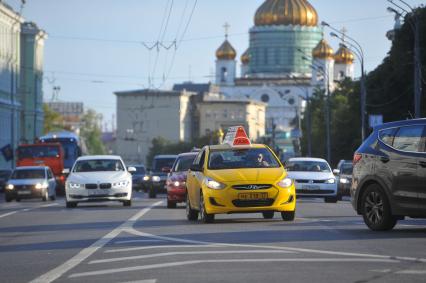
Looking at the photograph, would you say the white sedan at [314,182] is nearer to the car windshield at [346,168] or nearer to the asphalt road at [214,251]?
the asphalt road at [214,251]

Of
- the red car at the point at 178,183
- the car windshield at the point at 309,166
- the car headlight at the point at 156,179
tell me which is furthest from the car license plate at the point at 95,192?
the car headlight at the point at 156,179

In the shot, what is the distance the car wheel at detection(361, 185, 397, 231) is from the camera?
68.2ft

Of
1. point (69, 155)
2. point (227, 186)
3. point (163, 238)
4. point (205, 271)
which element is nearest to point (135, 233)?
point (163, 238)

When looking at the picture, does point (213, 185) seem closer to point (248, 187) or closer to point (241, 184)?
point (241, 184)

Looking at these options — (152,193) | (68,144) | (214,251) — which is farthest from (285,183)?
(68,144)

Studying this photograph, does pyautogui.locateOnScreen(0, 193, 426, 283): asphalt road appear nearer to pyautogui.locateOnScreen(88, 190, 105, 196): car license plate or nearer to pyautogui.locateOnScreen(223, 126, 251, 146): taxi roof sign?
pyautogui.locateOnScreen(223, 126, 251, 146): taxi roof sign

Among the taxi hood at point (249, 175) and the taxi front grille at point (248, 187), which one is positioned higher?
the taxi hood at point (249, 175)

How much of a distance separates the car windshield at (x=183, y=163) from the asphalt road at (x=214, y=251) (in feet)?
35.0

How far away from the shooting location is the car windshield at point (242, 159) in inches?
984

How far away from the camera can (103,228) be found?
23344 millimetres

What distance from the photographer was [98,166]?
126 ft

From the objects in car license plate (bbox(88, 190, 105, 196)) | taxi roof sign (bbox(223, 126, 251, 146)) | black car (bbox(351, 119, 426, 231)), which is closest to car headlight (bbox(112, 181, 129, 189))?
car license plate (bbox(88, 190, 105, 196))

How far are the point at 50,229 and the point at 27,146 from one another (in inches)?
1697

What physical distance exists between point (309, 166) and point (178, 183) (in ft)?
26.0
